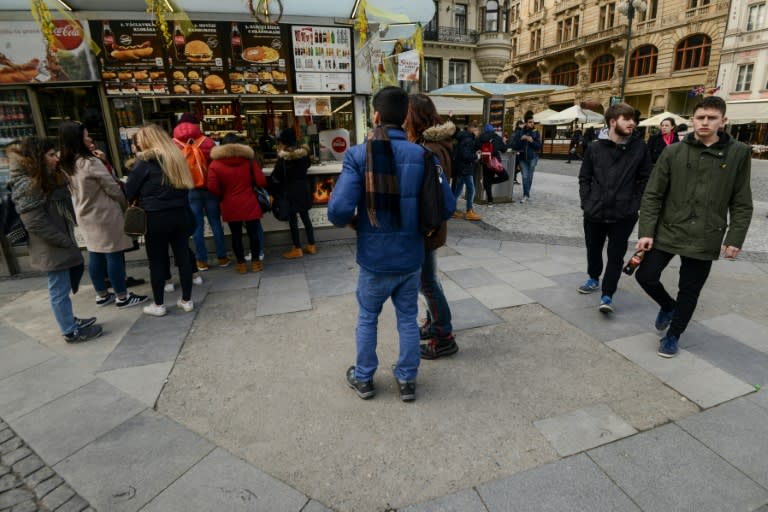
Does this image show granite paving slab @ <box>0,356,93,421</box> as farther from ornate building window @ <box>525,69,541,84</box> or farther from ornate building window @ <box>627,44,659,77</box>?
ornate building window @ <box>525,69,541,84</box>

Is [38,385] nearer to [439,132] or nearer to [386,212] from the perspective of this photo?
[386,212]

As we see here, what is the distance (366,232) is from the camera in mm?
2434

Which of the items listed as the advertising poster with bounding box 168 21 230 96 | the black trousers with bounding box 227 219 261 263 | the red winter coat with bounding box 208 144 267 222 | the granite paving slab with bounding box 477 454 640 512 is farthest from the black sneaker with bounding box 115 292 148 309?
the granite paving slab with bounding box 477 454 640 512

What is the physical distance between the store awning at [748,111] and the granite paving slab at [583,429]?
100 ft

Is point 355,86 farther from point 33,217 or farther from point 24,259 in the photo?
point 24,259

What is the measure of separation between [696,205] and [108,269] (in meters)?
5.27

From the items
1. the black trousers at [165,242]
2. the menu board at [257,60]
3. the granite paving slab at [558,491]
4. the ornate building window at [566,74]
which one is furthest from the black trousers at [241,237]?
the ornate building window at [566,74]

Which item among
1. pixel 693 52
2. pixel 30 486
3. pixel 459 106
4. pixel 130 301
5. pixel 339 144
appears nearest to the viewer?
pixel 30 486

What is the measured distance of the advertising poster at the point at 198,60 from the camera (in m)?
6.08

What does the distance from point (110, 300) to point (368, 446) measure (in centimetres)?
365

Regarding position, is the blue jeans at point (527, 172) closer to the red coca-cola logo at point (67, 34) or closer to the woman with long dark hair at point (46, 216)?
the red coca-cola logo at point (67, 34)

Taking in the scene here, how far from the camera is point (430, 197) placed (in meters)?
2.34

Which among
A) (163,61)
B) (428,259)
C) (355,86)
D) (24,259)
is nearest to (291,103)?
(355,86)

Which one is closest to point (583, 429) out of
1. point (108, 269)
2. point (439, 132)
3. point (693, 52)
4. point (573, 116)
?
point (439, 132)
